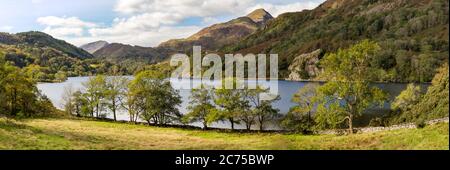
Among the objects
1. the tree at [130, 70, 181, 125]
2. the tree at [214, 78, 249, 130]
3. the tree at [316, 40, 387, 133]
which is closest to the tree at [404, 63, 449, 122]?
the tree at [316, 40, 387, 133]

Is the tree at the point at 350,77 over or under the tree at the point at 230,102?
over

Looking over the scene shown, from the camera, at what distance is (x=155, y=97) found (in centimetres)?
8581

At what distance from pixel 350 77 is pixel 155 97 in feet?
150

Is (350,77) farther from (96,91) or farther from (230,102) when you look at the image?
(96,91)

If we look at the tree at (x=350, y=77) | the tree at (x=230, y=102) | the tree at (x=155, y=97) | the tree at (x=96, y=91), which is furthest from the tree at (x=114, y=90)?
the tree at (x=350, y=77)

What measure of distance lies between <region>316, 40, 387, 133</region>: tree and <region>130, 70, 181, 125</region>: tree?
4005 centimetres

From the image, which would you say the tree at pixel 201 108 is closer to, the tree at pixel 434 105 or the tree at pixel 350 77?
the tree at pixel 350 77

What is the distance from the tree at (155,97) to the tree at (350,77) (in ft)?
131

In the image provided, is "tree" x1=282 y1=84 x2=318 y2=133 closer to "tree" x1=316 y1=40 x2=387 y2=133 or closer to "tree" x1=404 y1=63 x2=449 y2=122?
"tree" x1=316 y1=40 x2=387 y2=133

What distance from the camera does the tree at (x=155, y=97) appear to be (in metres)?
85.8
